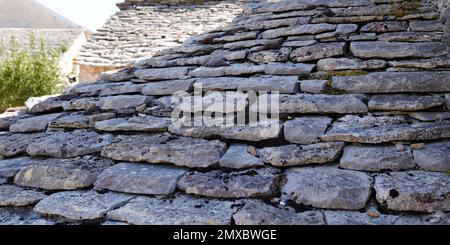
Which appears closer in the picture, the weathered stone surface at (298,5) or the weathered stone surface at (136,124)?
the weathered stone surface at (136,124)

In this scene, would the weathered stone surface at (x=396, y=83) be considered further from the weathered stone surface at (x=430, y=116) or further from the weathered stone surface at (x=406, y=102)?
the weathered stone surface at (x=430, y=116)

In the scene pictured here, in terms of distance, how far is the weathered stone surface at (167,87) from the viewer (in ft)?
6.81

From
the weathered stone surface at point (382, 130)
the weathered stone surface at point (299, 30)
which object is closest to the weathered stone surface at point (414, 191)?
the weathered stone surface at point (382, 130)

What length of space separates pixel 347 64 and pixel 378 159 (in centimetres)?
81

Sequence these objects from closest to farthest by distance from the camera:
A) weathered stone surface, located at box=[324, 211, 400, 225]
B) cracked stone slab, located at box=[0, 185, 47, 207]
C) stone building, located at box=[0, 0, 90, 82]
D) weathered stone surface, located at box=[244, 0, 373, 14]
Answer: weathered stone surface, located at box=[324, 211, 400, 225] < cracked stone slab, located at box=[0, 185, 47, 207] < weathered stone surface, located at box=[244, 0, 373, 14] < stone building, located at box=[0, 0, 90, 82]

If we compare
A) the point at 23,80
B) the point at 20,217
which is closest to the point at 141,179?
the point at 20,217

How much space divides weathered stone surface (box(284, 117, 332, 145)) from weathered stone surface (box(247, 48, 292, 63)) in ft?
2.29

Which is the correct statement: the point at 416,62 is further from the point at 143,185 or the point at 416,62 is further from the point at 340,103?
the point at 143,185

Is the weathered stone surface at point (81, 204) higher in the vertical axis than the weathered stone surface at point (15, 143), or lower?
lower

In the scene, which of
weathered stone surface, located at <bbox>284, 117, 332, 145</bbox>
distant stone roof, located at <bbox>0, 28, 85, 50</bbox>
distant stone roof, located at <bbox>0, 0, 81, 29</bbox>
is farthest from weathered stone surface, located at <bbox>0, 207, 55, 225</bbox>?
distant stone roof, located at <bbox>0, 0, 81, 29</bbox>

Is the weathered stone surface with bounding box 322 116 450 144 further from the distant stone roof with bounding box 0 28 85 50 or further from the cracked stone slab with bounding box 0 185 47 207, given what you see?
the distant stone roof with bounding box 0 28 85 50

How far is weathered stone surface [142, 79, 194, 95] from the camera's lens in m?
2.08

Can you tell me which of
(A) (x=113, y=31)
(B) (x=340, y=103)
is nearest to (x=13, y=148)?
(B) (x=340, y=103)

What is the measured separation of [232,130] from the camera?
1579mm
